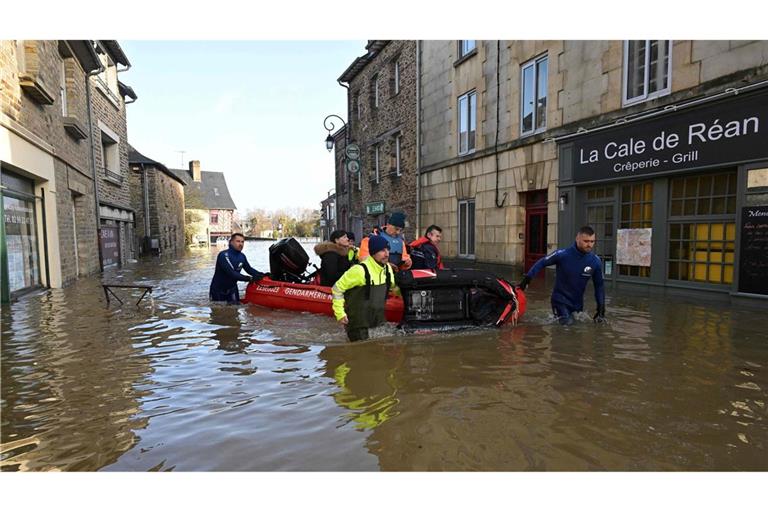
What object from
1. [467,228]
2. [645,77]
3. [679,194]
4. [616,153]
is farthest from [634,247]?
[467,228]

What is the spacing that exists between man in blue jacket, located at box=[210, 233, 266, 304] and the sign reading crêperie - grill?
7.46 meters

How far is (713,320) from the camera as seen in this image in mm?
6707

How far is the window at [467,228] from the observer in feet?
48.9

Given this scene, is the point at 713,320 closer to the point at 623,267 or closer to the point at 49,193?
the point at 623,267

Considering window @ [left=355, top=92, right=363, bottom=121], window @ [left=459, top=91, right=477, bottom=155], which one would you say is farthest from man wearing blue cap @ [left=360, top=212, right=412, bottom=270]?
window @ [left=355, top=92, right=363, bottom=121]

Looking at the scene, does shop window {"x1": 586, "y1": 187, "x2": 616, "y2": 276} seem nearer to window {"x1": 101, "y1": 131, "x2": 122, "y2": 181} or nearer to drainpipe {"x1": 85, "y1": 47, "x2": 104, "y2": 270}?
drainpipe {"x1": 85, "y1": 47, "x2": 104, "y2": 270}

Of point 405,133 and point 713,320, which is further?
point 405,133

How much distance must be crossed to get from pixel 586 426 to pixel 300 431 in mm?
1961

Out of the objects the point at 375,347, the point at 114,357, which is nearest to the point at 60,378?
the point at 114,357

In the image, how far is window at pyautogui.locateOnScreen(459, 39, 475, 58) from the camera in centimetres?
1441

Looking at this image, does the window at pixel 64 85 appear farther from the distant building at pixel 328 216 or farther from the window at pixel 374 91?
the distant building at pixel 328 216

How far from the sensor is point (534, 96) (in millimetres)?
11930

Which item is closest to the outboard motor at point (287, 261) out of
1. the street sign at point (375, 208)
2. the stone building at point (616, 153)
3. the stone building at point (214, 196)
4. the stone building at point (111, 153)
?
the stone building at point (616, 153)

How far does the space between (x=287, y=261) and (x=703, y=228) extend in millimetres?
7714
